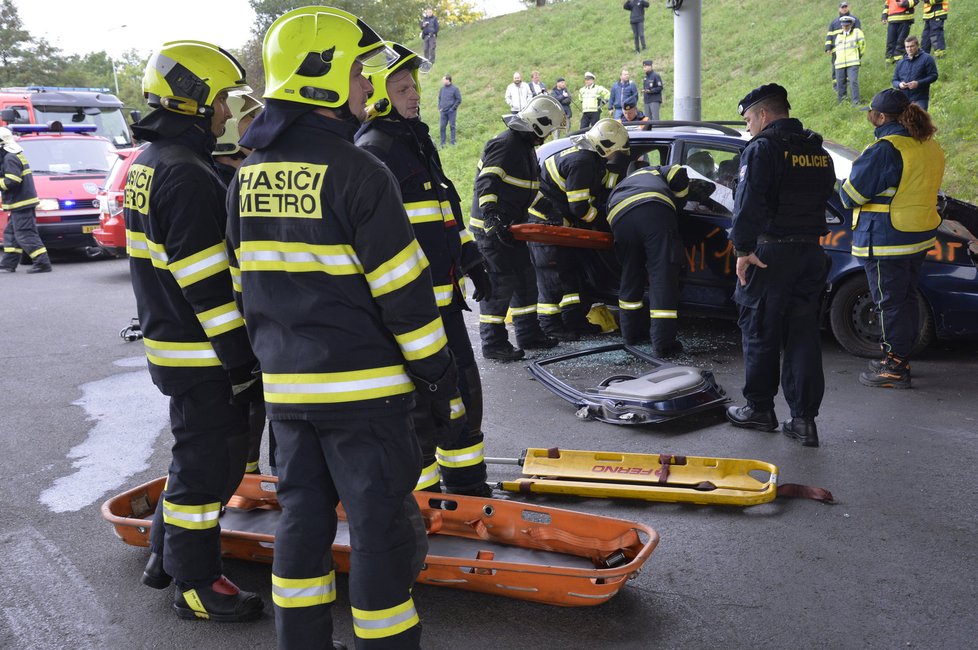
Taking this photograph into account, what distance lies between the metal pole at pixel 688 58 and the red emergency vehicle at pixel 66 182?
979 cm

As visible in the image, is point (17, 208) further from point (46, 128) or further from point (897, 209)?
point (897, 209)

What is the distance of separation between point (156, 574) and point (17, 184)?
10.9m

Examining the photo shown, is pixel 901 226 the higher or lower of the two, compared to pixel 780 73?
lower

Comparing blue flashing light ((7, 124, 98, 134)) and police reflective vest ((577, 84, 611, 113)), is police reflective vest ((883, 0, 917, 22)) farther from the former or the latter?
blue flashing light ((7, 124, 98, 134))

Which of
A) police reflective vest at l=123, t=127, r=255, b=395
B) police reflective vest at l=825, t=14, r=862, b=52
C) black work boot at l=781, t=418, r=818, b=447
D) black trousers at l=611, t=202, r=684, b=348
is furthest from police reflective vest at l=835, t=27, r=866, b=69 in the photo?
police reflective vest at l=123, t=127, r=255, b=395

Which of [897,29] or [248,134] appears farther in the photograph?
[897,29]

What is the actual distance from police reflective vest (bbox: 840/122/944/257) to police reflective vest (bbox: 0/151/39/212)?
448 inches

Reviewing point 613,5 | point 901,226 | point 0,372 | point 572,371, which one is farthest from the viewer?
point 613,5

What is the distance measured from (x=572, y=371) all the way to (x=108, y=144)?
12.4m

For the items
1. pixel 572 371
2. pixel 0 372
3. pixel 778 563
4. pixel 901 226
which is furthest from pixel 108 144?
pixel 778 563

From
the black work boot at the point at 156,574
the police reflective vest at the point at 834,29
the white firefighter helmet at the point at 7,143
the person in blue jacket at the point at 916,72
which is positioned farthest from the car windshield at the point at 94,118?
the black work boot at the point at 156,574

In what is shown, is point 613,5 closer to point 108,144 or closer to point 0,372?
point 108,144

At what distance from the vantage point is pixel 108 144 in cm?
1588

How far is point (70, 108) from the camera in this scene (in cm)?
1844
